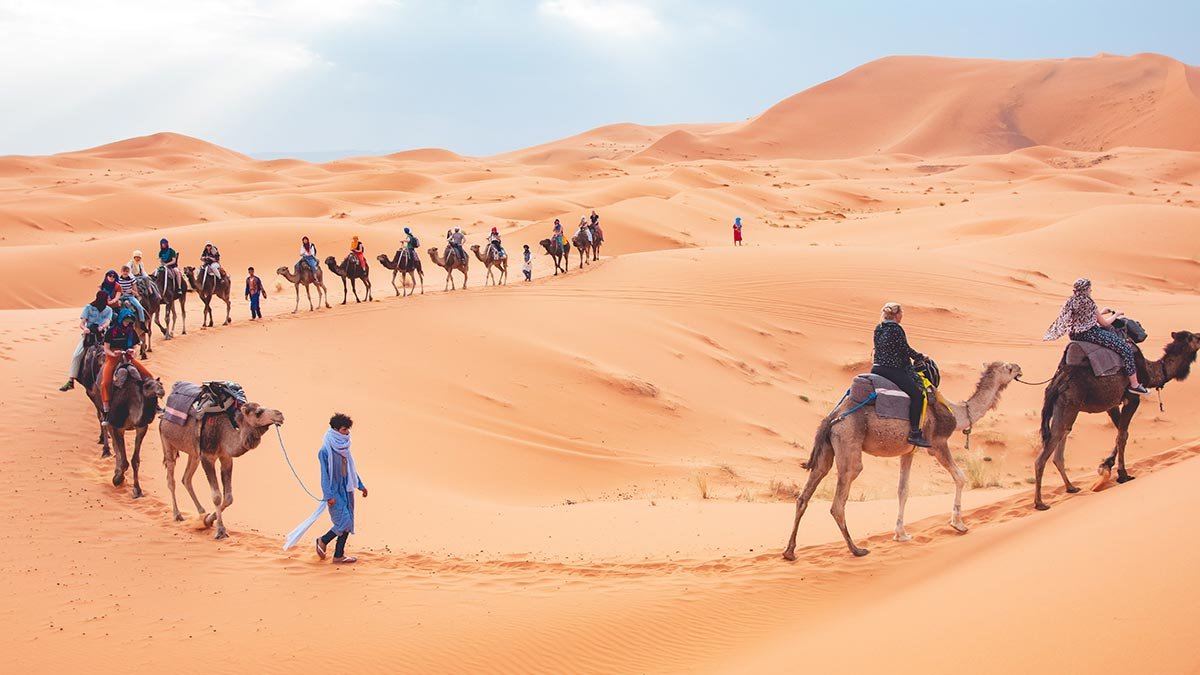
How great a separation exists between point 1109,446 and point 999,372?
9.81m

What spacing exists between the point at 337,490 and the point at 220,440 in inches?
71.5

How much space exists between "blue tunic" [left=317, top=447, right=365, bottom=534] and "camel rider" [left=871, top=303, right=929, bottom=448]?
560 cm

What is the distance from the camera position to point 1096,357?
34.0 feet

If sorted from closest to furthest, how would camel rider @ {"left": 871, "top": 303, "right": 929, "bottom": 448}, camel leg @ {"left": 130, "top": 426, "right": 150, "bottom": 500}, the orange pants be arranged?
camel rider @ {"left": 871, "top": 303, "right": 929, "bottom": 448} < camel leg @ {"left": 130, "top": 426, "right": 150, "bottom": 500} < the orange pants

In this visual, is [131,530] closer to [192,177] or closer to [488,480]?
[488,480]

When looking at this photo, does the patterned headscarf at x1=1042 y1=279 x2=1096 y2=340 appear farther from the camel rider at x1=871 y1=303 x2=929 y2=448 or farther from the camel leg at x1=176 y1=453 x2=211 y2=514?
the camel leg at x1=176 y1=453 x2=211 y2=514


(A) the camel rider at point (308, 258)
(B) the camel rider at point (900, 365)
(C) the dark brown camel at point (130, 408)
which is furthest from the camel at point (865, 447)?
(A) the camel rider at point (308, 258)

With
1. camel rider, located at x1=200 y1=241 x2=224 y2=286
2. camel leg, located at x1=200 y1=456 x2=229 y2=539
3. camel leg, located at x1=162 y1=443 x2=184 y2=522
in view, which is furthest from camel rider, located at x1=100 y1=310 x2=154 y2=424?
camel rider, located at x1=200 y1=241 x2=224 y2=286

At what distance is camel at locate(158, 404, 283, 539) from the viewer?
10312 mm

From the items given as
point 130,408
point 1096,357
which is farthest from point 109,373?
point 1096,357

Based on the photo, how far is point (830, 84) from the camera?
13562 centimetres

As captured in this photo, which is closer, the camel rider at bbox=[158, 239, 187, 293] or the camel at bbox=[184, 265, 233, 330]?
the camel rider at bbox=[158, 239, 187, 293]

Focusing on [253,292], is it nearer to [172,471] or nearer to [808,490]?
[172,471]

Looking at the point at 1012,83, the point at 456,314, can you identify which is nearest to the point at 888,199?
the point at 456,314
